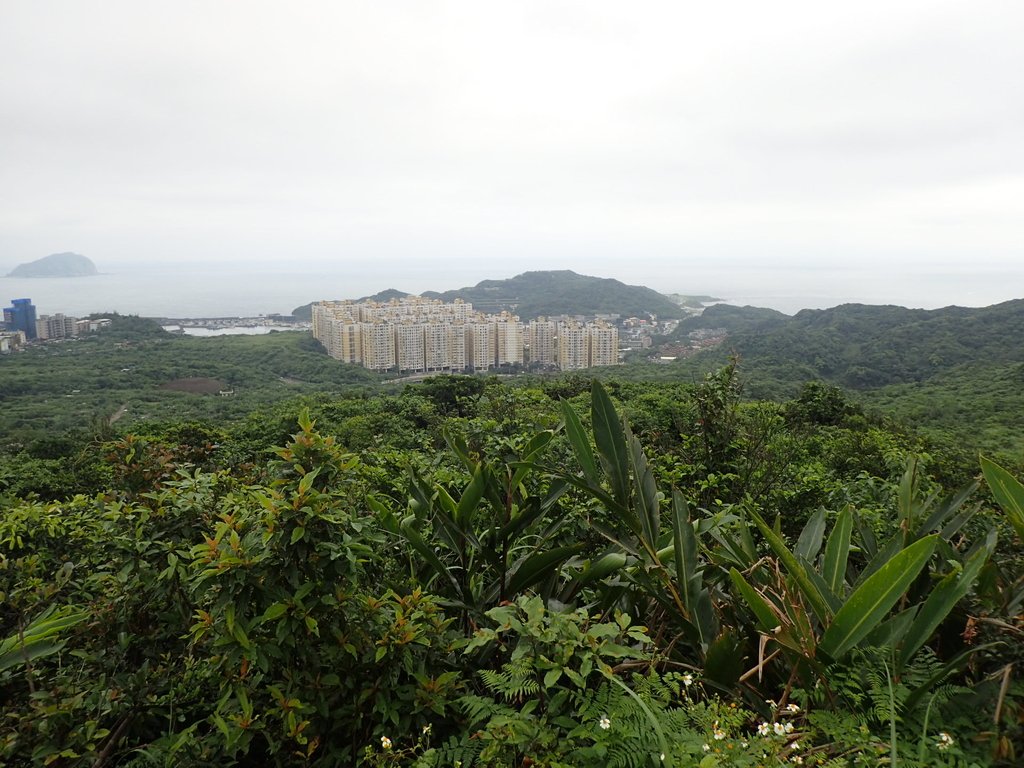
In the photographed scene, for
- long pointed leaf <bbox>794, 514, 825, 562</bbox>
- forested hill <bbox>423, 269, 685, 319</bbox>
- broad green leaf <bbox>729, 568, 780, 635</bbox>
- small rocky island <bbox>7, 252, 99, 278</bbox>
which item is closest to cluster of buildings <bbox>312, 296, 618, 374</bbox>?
forested hill <bbox>423, 269, 685, 319</bbox>

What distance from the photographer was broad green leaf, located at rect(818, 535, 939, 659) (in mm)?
972

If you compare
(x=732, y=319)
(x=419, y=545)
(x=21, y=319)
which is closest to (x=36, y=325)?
(x=21, y=319)

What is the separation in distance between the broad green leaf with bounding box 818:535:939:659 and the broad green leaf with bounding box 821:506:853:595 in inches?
9.7

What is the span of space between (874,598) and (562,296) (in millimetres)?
69558

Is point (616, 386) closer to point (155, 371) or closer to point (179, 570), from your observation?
point (179, 570)

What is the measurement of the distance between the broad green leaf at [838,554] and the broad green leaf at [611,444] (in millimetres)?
459

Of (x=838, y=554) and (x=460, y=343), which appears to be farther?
(x=460, y=343)

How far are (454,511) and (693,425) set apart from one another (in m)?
2.95

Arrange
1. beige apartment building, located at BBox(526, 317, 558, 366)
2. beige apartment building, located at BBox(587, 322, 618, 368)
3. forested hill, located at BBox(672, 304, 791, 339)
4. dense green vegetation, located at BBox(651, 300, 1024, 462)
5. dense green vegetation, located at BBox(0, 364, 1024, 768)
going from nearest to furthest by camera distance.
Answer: dense green vegetation, located at BBox(0, 364, 1024, 768), dense green vegetation, located at BBox(651, 300, 1024, 462), beige apartment building, located at BBox(587, 322, 618, 368), beige apartment building, located at BBox(526, 317, 558, 366), forested hill, located at BBox(672, 304, 791, 339)

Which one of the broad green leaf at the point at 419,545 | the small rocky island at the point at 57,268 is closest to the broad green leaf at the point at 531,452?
the broad green leaf at the point at 419,545

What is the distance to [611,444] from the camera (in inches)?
56.2

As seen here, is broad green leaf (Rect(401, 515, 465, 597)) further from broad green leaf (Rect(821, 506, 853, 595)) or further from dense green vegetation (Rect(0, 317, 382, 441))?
dense green vegetation (Rect(0, 317, 382, 441))

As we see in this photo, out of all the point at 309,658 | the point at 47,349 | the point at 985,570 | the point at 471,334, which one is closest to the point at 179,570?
the point at 309,658

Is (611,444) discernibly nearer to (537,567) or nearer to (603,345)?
(537,567)
